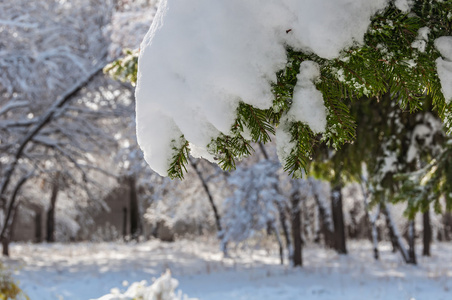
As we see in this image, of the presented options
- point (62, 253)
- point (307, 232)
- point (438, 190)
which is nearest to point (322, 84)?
point (438, 190)

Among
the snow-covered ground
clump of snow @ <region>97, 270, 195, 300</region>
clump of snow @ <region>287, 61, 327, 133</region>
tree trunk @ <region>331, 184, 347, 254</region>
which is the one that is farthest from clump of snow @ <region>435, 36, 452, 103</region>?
tree trunk @ <region>331, 184, 347, 254</region>

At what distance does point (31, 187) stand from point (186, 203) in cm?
895

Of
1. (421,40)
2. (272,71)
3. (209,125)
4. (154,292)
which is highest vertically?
(421,40)

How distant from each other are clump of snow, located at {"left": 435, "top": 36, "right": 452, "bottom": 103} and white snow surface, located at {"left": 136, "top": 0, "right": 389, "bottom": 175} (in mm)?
239

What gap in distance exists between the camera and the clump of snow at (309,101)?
1132 millimetres

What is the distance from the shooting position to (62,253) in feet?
43.7

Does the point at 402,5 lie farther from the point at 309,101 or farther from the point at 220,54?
the point at 220,54

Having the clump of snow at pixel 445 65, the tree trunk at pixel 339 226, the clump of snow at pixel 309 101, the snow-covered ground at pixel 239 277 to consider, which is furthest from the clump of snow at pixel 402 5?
the tree trunk at pixel 339 226

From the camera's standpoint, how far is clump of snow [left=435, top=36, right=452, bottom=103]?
46.5 inches

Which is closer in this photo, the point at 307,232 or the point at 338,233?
the point at 338,233

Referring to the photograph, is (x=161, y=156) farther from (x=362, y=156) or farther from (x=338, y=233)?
(x=338, y=233)

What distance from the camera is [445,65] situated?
1208mm

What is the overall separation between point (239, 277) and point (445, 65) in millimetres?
7796

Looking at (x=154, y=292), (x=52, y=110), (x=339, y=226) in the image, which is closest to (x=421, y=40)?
(x=154, y=292)
